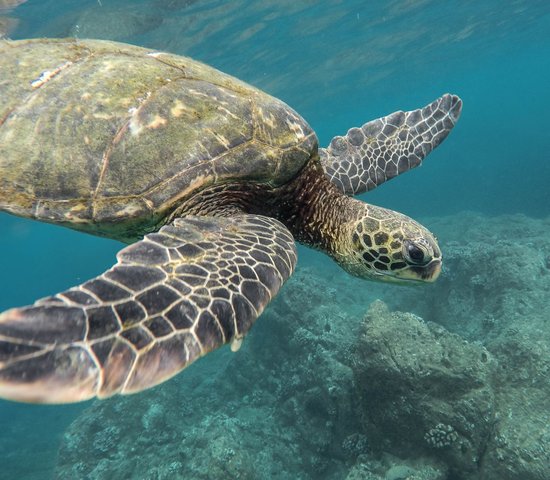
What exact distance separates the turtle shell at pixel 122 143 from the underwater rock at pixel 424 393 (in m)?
3.66

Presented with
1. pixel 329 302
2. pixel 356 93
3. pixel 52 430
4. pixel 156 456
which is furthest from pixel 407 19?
pixel 52 430

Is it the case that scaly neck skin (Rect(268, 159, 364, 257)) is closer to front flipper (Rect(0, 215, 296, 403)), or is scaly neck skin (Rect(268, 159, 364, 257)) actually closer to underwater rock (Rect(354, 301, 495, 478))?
front flipper (Rect(0, 215, 296, 403))

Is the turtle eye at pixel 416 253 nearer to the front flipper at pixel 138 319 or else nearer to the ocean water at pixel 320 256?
the front flipper at pixel 138 319

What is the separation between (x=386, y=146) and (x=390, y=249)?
2094 millimetres

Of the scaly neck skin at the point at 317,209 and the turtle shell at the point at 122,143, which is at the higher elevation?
the turtle shell at the point at 122,143

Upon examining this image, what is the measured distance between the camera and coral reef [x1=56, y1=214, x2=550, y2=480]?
205 inches

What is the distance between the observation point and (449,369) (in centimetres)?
542

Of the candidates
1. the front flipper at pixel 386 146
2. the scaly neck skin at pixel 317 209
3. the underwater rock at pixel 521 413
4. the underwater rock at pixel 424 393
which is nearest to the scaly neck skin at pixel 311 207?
the scaly neck skin at pixel 317 209

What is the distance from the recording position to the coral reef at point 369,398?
17.0 ft

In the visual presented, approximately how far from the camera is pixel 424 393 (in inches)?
208

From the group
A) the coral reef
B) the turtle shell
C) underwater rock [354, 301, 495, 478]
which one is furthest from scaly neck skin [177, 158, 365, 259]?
the coral reef

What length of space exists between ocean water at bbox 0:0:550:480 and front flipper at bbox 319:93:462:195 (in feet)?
9.95

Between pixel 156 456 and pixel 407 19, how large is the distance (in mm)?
25526

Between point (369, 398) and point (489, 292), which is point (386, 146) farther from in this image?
point (489, 292)
